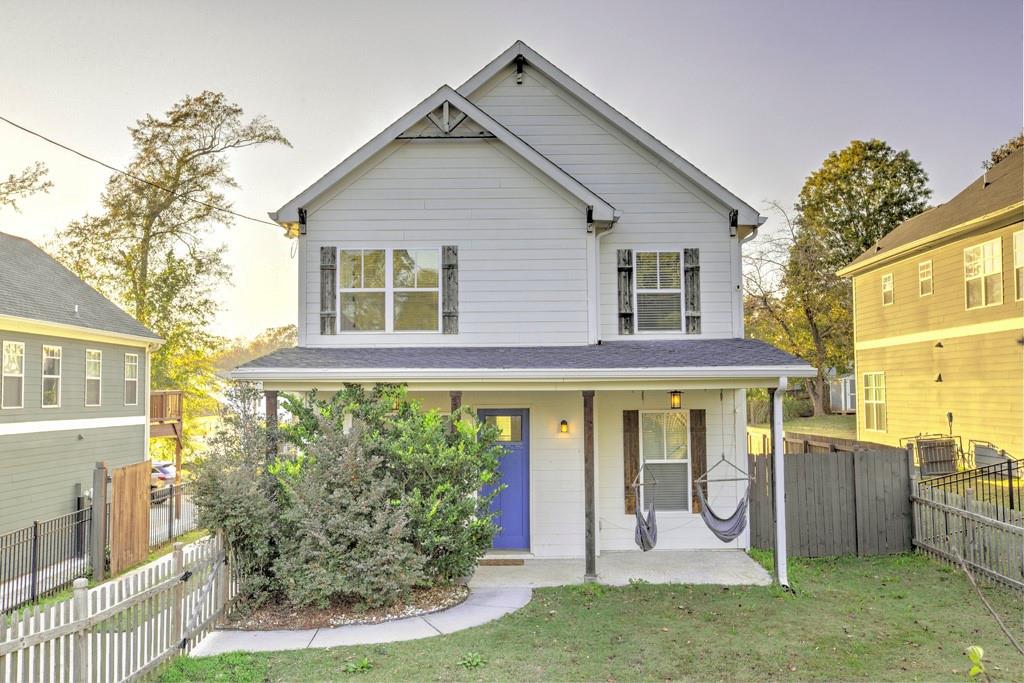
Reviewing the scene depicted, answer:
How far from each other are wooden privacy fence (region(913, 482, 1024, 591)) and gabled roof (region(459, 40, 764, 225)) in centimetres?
482

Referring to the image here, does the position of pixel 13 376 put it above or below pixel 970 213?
below

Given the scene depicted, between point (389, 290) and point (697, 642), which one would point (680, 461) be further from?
point (389, 290)

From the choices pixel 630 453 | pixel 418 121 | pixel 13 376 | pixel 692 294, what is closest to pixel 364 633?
pixel 630 453

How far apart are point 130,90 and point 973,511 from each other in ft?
82.7

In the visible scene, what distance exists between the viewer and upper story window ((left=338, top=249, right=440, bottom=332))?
1107 centimetres

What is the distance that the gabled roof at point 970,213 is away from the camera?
51.7ft

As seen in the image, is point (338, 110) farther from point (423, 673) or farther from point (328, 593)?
point (423, 673)

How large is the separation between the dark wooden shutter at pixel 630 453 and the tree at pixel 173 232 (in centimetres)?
1990

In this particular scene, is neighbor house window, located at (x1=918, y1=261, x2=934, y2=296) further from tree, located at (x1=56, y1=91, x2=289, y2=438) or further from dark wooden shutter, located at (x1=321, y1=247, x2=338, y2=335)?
tree, located at (x1=56, y1=91, x2=289, y2=438)

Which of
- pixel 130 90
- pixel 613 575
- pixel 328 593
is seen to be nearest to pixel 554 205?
pixel 613 575

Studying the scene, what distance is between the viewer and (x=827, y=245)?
31328 millimetres

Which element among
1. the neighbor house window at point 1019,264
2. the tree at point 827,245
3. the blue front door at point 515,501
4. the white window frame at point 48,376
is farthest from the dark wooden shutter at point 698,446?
the tree at point 827,245

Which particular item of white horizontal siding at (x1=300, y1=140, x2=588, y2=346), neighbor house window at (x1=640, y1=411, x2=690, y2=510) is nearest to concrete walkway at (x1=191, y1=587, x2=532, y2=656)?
neighbor house window at (x1=640, y1=411, x2=690, y2=510)

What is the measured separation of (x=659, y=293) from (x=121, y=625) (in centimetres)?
842
